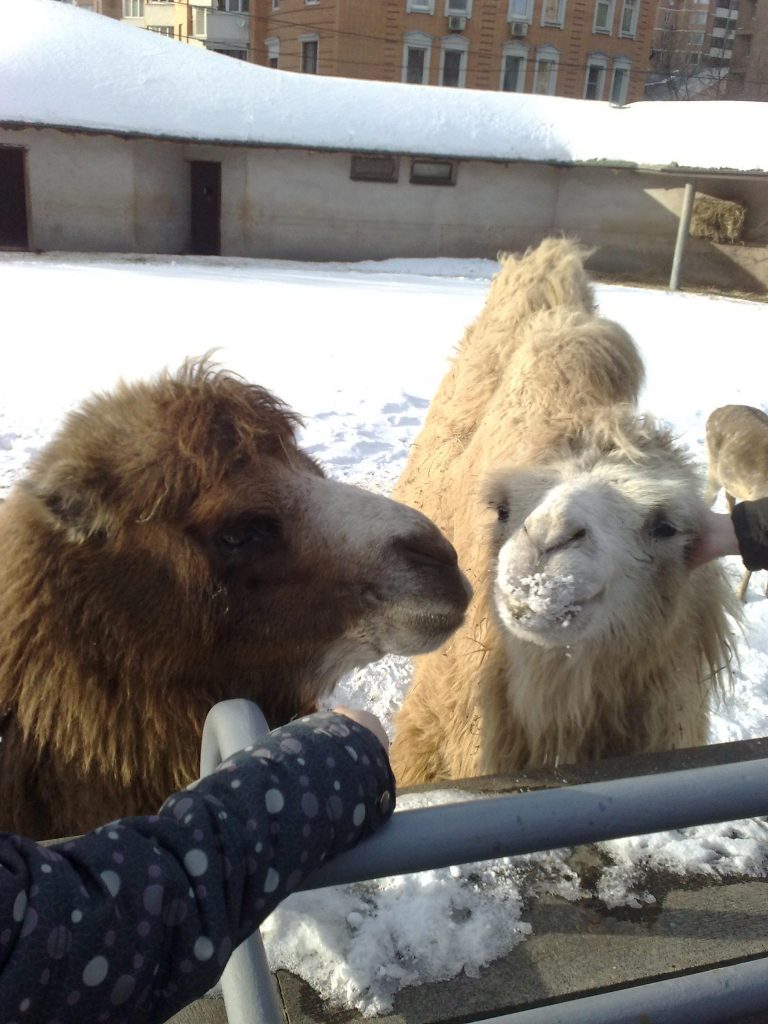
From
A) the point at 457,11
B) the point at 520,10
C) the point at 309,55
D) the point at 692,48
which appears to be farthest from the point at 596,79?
the point at 692,48

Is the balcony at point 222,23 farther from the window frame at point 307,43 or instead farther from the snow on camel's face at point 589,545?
the snow on camel's face at point 589,545

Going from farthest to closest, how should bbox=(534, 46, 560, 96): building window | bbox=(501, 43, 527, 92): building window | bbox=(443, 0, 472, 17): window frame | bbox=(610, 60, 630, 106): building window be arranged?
bbox=(610, 60, 630, 106): building window
bbox=(534, 46, 560, 96): building window
bbox=(501, 43, 527, 92): building window
bbox=(443, 0, 472, 17): window frame

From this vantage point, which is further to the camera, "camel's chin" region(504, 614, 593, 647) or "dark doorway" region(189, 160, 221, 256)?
"dark doorway" region(189, 160, 221, 256)

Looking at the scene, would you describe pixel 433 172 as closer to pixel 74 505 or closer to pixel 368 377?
pixel 368 377

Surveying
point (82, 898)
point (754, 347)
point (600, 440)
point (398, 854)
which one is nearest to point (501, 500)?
point (600, 440)

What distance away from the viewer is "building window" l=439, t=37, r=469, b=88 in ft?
141

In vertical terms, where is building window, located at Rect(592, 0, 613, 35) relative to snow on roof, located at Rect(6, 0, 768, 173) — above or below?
above

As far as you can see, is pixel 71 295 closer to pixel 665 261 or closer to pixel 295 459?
pixel 295 459

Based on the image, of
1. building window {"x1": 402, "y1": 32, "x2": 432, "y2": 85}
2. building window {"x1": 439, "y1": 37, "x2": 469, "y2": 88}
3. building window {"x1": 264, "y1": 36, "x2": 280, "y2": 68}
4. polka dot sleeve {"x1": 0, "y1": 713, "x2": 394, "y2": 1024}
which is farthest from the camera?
building window {"x1": 264, "y1": 36, "x2": 280, "y2": 68}

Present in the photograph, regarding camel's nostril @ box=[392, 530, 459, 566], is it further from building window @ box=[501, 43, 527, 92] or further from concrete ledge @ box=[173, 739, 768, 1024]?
building window @ box=[501, 43, 527, 92]

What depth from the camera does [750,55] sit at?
5178cm

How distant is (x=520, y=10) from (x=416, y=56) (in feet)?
18.9

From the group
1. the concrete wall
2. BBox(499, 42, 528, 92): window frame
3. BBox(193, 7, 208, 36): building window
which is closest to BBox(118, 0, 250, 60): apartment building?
BBox(193, 7, 208, 36): building window

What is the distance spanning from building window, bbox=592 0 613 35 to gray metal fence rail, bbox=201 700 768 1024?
51218 millimetres
